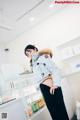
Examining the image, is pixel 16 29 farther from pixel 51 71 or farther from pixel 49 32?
pixel 51 71

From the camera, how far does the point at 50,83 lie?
2021 millimetres

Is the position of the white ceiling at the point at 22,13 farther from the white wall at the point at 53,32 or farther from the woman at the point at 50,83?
the woman at the point at 50,83

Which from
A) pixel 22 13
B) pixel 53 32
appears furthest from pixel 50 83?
pixel 53 32

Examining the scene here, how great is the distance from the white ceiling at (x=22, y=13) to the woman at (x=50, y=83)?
1287 millimetres

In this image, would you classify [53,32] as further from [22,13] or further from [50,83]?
[50,83]

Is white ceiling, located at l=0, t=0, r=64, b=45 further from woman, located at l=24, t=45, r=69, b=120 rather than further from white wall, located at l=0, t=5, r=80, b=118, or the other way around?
woman, located at l=24, t=45, r=69, b=120

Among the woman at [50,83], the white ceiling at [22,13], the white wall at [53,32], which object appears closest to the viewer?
the woman at [50,83]

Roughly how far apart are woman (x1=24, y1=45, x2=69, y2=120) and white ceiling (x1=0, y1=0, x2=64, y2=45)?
129 cm

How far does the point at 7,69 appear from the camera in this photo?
3477mm

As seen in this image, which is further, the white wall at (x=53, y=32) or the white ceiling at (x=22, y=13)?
the white wall at (x=53, y=32)

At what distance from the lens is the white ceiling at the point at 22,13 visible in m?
2.90

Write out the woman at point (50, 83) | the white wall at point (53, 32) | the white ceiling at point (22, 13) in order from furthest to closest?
1. the white wall at point (53, 32)
2. the white ceiling at point (22, 13)
3. the woman at point (50, 83)

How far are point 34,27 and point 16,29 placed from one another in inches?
20.4

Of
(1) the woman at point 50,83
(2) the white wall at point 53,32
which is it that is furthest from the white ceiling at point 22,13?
(1) the woman at point 50,83
